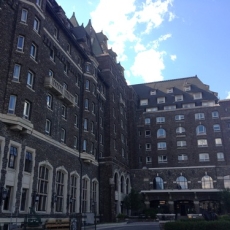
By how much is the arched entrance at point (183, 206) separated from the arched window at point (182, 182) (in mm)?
2754

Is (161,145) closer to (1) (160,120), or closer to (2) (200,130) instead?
(1) (160,120)

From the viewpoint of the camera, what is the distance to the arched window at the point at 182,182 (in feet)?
167

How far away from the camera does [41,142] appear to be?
82.0 feet

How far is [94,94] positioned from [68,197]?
15405 millimetres

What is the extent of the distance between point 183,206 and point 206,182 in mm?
6183

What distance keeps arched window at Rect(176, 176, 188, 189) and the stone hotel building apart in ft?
0.59

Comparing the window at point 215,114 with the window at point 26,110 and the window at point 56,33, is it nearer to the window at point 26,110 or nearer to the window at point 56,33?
the window at point 56,33

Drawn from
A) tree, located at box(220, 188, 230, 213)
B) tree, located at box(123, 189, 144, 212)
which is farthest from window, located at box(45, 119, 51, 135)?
tree, located at box(220, 188, 230, 213)

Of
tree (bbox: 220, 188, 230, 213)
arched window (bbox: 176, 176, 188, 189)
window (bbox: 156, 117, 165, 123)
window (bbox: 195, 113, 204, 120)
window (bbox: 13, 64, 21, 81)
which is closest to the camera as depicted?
window (bbox: 13, 64, 21, 81)

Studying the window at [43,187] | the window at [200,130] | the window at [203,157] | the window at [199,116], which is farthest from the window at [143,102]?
the window at [43,187]

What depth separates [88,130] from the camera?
36.1 metres

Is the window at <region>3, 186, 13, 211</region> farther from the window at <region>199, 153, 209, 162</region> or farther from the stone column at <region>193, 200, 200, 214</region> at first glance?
the window at <region>199, 153, 209, 162</region>

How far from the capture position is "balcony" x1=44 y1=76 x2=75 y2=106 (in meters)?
26.5

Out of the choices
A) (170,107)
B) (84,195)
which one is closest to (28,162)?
(84,195)
